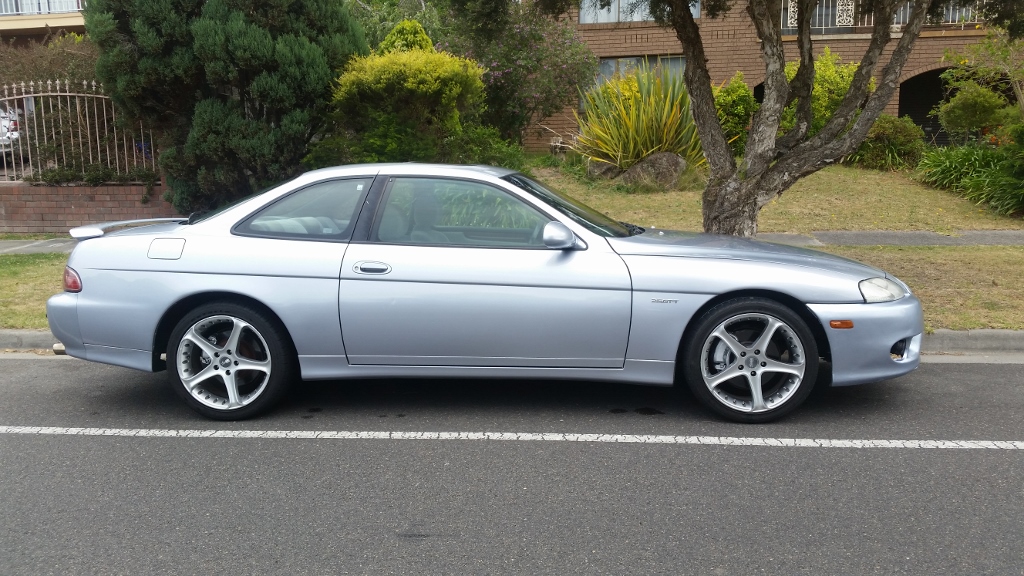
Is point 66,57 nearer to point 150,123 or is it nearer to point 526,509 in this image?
point 150,123

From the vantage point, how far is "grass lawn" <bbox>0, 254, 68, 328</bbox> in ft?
24.5

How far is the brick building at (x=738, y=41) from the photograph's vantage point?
1939 cm

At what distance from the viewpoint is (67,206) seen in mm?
12547

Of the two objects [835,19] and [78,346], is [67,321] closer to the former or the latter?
[78,346]

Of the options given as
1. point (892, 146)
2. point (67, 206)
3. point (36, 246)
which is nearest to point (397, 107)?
point (36, 246)

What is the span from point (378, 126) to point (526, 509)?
22.2 feet

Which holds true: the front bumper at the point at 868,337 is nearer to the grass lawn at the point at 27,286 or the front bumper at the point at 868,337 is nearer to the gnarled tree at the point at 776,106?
the gnarled tree at the point at 776,106

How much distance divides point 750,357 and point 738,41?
649 inches

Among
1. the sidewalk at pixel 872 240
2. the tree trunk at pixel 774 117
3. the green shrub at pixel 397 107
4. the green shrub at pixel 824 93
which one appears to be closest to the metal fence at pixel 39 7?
the sidewalk at pixel 872 240

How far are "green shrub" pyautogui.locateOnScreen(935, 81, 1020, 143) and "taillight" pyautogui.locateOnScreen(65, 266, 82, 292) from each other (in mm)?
13891

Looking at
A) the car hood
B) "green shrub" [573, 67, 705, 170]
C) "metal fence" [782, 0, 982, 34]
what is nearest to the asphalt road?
the car hood

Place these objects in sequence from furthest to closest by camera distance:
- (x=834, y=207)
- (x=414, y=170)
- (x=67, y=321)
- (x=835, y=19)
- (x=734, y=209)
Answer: (x=835, y=19)
(x=834, y=207)
(x=734, y=209)
(x=414, y=170)
(x=67, y=321)

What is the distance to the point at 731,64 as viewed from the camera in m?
20.0

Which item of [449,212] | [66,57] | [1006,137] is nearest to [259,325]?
[449,212]
